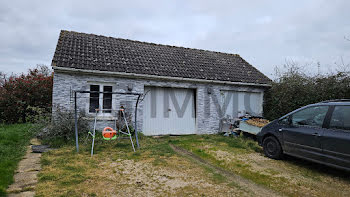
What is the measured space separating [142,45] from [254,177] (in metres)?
9.56

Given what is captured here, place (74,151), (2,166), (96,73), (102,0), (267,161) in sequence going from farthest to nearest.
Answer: (102,0)
(96,73)
(74,151)
(267,161)
(2,166)

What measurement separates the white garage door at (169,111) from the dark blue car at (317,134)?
15.5ft

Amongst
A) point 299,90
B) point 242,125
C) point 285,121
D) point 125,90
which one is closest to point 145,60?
point 125,90

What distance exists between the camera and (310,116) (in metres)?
4.84

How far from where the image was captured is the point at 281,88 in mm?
10070

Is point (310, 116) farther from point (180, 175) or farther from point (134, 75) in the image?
point (134, 75)

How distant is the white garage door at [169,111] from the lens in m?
9.26

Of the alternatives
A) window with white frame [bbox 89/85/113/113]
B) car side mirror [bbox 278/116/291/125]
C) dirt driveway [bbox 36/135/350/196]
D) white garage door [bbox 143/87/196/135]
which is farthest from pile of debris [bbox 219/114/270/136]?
window with white frame [bbox 89/85/113/113]

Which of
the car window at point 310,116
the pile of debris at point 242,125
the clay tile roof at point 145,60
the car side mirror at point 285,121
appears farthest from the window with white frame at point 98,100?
the car window at point 310,116

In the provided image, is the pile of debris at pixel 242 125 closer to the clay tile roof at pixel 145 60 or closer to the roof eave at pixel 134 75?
the roof eave at pixel 134 75

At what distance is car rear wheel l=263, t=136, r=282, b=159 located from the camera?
552 centimetres

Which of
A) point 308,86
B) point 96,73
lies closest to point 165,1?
point 96,73

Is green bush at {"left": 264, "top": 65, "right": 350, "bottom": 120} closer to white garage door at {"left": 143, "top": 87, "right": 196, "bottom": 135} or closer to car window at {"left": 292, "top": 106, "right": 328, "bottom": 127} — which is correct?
car window at {"left": 292, "top": 106, "right": 328, "bottom": 127}

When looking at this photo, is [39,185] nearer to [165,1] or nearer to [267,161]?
[267,161]
